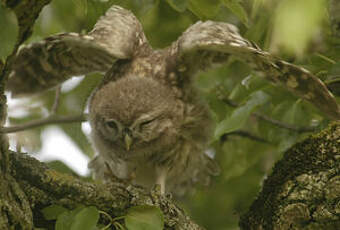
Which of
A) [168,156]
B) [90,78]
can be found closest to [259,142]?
[168,156]

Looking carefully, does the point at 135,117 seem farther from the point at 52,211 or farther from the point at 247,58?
the point at 52,211

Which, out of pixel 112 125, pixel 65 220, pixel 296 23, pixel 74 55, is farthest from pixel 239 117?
pixel 296 23

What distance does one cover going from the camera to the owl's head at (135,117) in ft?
10.2

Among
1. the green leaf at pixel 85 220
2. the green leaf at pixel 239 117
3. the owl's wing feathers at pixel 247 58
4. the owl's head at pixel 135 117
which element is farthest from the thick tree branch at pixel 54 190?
the owl's head at pixel 135 117

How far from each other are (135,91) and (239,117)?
36.8 inches

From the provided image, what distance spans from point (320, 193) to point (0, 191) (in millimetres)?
1180

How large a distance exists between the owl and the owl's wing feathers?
0.01 m

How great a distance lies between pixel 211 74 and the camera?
336cm

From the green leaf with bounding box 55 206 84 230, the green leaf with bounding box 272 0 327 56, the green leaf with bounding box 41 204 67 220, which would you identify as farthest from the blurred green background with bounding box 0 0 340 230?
the green leaf with bounding box 272 0 327 56

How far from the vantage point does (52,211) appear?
1.74 m

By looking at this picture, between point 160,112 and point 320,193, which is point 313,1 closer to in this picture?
point 320,193

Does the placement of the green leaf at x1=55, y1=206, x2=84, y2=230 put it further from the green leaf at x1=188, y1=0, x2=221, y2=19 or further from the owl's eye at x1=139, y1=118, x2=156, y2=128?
the owl's eye at x1=139, y1=118, x2=156, y2=128

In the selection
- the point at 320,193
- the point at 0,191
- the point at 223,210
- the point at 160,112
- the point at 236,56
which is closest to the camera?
the point at 0,191

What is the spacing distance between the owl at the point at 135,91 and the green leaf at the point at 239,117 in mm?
544
